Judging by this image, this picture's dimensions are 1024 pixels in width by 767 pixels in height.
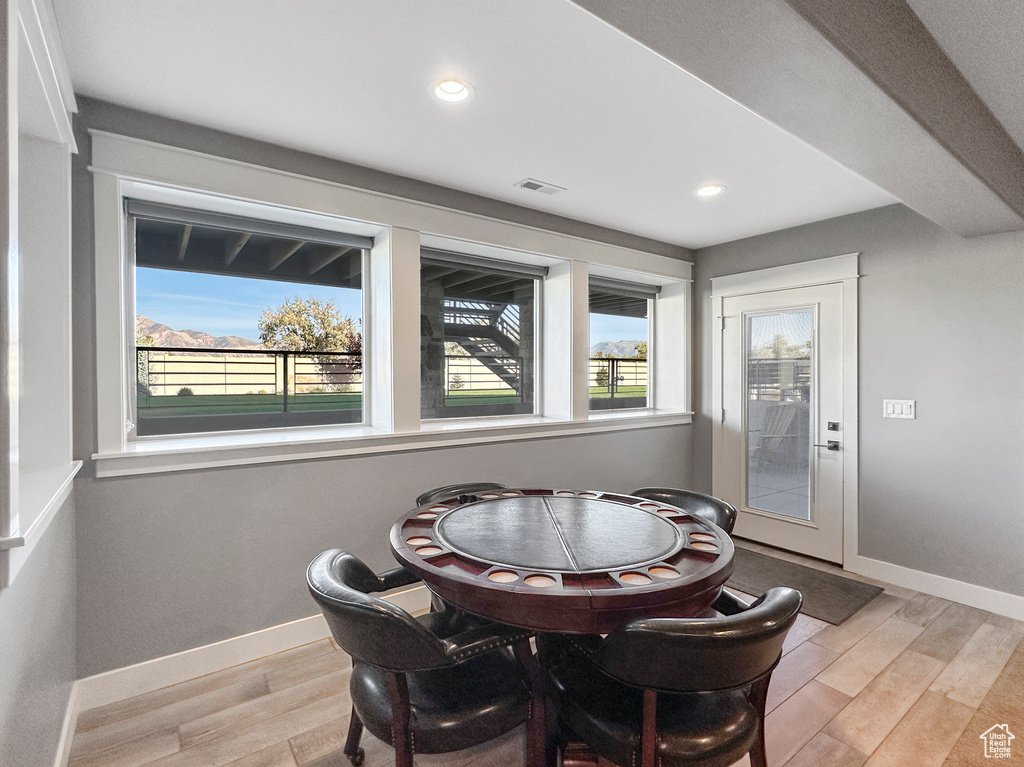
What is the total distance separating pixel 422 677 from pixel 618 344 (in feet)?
11.3

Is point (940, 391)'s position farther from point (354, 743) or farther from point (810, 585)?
point (354, 743)

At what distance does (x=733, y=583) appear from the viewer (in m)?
3.31

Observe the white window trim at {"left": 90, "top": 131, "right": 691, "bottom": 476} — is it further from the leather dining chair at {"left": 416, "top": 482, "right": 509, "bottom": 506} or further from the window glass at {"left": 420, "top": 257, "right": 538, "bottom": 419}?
the leather dining chair at {"left": 416, "top": 482, "right": 509, "bottom": 506}

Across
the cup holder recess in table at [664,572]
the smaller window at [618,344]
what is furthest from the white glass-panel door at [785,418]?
the cup holder recess in table at [664,572]

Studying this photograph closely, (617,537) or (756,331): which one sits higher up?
(756,331)

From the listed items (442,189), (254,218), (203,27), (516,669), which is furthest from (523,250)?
(516,669)

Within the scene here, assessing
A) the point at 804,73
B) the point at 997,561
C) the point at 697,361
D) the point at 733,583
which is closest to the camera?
the point at 804,73

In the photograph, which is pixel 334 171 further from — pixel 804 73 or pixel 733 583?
pixel 733 583

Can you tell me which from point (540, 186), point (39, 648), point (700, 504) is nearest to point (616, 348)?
point (540, 186)

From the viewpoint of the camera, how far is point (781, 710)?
80.9 inches

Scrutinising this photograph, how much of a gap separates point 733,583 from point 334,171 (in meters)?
3.47

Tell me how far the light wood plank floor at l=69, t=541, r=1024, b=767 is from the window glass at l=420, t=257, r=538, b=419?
164cm

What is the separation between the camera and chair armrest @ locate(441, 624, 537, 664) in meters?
1.34

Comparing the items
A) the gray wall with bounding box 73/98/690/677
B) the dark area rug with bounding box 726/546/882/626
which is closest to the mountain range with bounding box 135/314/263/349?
the gray wall with bounding box 73/98/690/677
